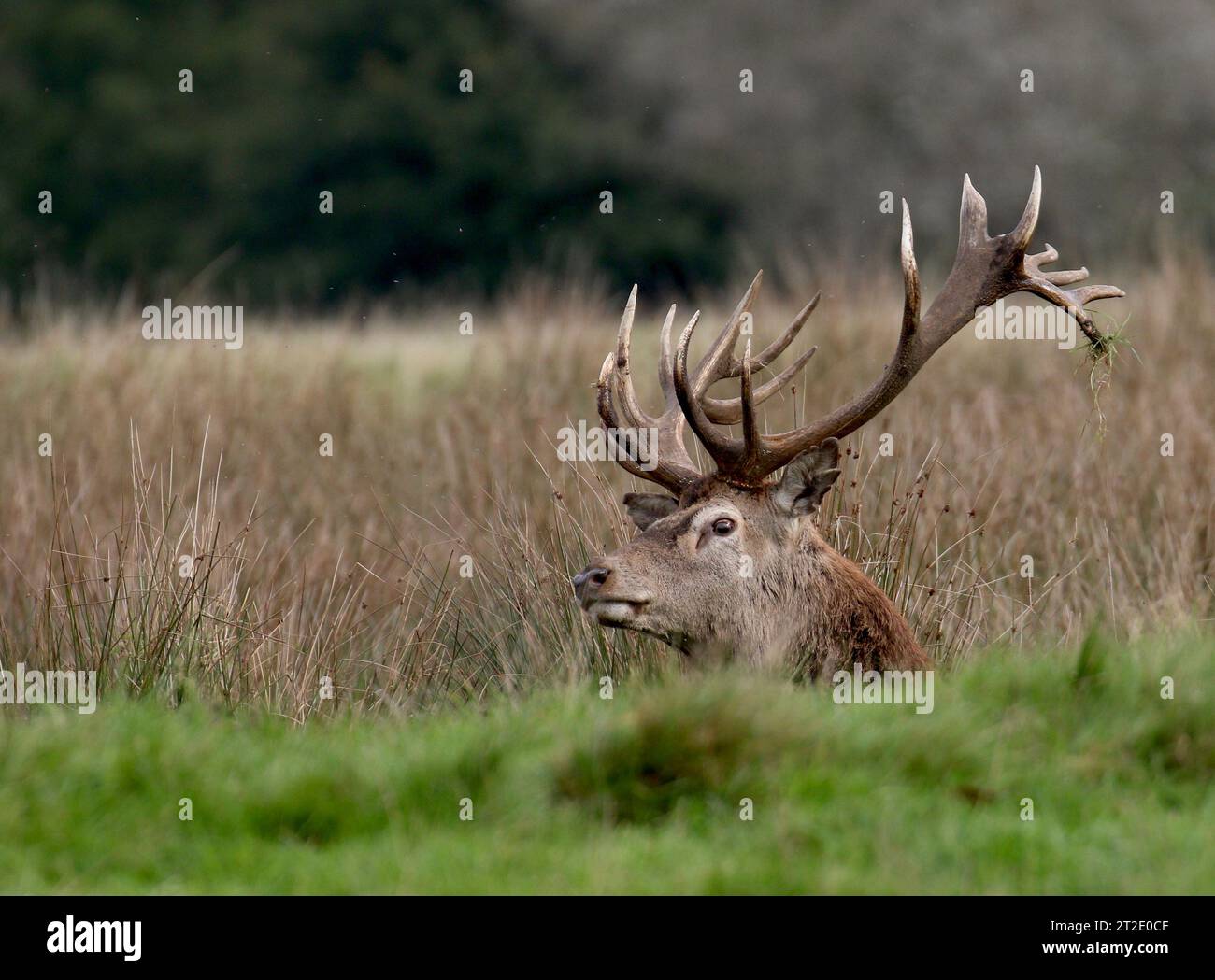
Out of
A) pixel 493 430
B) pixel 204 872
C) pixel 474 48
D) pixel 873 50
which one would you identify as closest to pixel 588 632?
pixel 204 872

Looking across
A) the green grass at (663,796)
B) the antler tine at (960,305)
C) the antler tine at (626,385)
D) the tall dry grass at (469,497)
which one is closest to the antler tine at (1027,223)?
the antler tine at (960,305)

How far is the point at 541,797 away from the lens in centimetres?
452

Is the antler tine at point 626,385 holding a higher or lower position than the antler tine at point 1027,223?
lower

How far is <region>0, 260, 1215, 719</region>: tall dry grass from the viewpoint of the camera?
263 inches

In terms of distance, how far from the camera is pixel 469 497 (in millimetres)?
9664

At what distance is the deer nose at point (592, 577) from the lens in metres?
5.68

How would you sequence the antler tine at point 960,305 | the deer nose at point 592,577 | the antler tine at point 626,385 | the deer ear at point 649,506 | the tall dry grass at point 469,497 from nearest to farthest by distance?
the deer nose at point 592,577
the antler tine at point 960,305
the deer ear at point 649,506
the antler tine at point 626,385
the tall dry grass at point 469,497

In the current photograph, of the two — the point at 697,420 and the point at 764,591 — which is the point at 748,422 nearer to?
the point at 697,420

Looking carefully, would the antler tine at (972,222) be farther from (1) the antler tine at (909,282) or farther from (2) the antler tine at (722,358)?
(2) the antler tine at (722,358)

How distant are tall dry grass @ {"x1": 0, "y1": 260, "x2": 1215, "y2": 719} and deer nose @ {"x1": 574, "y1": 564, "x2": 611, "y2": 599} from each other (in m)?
0.25

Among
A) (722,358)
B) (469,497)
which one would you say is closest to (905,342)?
(722,358)

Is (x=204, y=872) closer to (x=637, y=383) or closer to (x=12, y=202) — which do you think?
(x=637, y=383)

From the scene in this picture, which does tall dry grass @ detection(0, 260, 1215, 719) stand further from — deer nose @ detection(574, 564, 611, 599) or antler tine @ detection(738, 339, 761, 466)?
antler tine @ detection(738, 339, 761, 466)

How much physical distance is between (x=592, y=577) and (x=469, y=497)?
13.2ft
